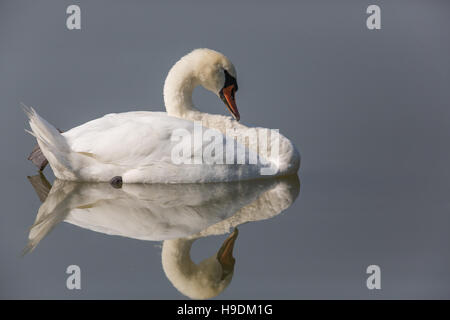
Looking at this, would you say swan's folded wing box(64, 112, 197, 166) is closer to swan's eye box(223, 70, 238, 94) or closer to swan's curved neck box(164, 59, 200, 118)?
swan's curved neck box(164, 59, 200, 118)

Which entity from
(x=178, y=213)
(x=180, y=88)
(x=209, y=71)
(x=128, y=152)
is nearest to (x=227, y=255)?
(x=178, y=213)

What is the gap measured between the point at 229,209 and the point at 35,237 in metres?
2.25

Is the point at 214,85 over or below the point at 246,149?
over

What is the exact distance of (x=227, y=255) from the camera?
24.4 ft

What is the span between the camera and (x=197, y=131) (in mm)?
10047

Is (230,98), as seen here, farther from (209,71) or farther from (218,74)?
(209,71)

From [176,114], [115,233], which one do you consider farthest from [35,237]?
[176,114]

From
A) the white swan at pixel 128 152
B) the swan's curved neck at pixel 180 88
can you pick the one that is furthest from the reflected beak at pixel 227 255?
the swan's curved neck at pixel 180 88

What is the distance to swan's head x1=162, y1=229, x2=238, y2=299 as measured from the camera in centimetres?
678

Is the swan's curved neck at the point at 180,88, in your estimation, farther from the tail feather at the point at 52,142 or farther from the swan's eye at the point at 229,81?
the tail feather at the point at 52,142

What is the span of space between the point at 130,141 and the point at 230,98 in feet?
7.12

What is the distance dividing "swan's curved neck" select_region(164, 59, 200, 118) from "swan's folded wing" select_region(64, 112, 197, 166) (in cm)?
103

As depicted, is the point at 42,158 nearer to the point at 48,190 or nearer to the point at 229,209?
the point at 48,190

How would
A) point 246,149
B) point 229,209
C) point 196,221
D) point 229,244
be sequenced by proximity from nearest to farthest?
point 229,244, point 196,221, point 229,209, point 246,149
